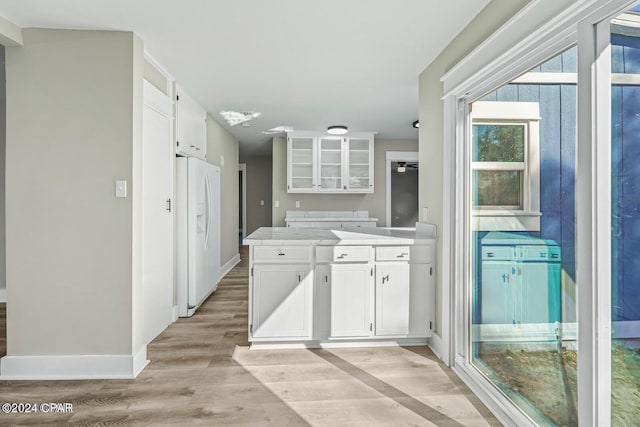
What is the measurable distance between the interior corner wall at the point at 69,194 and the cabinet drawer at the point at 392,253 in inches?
72.8

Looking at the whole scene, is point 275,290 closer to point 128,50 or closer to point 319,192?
point 128,50

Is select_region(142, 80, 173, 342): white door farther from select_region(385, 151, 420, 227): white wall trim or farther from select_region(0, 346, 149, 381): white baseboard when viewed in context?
select_region(385, 151, 420, 227): white wall trim

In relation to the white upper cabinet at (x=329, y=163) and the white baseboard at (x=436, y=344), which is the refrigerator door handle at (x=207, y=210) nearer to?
the white upper cabinet at (x=329, y=163)

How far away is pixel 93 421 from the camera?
1.90m

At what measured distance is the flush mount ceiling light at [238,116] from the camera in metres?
4.47

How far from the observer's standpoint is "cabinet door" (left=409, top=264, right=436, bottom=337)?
2903 mm

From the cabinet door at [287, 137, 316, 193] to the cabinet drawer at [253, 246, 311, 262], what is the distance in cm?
303

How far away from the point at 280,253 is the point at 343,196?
11.9 ft

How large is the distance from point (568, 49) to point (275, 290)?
2364 mm

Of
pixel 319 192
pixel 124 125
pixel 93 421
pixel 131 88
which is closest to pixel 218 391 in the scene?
pixel 93 421

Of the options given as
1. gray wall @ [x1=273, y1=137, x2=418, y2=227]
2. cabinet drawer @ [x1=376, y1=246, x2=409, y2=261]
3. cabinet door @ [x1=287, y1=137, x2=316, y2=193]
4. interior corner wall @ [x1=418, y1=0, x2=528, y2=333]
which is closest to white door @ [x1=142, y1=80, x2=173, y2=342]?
cabinet drawer @ [x1=376, y1=246, x2=409, y2=261]

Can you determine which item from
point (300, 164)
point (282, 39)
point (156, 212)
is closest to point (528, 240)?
point (282, 39)

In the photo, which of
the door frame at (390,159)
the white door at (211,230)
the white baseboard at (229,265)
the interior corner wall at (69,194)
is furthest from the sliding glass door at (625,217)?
the door frame at (390,159)

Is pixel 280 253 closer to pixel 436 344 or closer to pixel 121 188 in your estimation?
pixel 121 188
